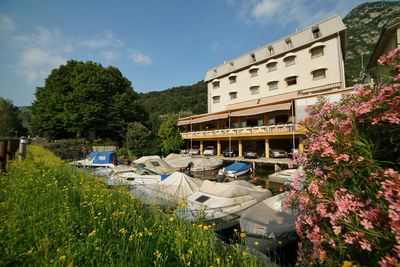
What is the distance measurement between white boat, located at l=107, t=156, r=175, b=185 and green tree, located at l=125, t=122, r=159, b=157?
415 inches

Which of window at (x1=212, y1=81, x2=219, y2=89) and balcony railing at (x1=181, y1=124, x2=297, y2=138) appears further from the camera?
window at (x1=212, y1=81, x2=219, y2=89)

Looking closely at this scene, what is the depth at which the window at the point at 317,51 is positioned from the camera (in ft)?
82.8

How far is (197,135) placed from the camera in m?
32.9

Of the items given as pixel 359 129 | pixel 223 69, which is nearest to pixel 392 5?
pixel 223 69

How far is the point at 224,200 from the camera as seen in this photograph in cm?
935

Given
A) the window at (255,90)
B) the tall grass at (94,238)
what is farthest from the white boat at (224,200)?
the window at (255,90)

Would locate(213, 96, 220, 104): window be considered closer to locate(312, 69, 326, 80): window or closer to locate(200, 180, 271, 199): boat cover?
locate(312, 69, 326, 80): window

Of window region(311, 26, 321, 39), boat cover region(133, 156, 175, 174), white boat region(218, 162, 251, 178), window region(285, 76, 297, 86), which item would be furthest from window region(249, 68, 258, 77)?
boat cover region(133, 156, 175, 174)

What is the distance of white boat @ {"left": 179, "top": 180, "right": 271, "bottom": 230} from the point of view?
8664mm

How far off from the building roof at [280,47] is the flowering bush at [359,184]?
2782cm

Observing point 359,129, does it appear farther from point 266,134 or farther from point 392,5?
point 392,5

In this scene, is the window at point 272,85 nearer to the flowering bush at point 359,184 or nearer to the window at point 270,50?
the window at point 270,50

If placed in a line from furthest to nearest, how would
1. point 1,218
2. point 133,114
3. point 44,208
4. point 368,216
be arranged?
point 133,114 → point 44,208 → point 1,218 → point 368,216

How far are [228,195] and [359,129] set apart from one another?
25.8ft
